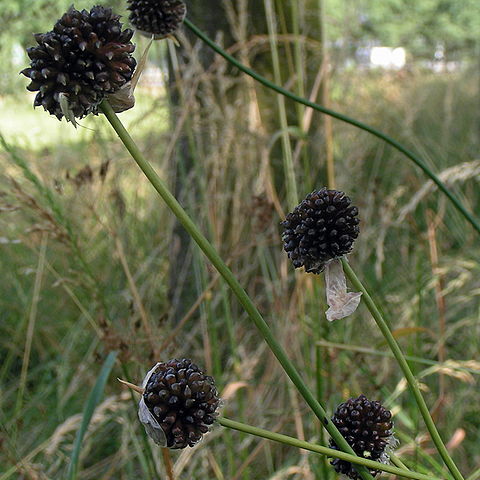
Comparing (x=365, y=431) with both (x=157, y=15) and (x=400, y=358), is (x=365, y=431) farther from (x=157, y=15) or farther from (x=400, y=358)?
(x=157, y=15)

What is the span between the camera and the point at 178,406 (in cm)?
48

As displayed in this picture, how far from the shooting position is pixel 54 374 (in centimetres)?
202

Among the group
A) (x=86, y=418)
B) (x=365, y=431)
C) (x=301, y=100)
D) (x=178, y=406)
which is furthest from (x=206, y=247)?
→ (x=86, y=418)

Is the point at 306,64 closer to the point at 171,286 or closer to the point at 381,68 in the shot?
the point at 171,286

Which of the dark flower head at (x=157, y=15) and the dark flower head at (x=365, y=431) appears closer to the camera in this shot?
the dark flower head at (x=365, y=431)

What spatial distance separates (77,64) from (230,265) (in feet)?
4.29

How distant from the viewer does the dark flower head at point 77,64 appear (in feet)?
1.54

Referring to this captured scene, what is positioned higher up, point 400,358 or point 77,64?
point 77,64

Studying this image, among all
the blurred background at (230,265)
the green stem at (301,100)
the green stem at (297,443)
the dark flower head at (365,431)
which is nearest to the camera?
the green stem at (297,443)

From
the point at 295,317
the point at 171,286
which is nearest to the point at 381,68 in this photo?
the point at 171,286

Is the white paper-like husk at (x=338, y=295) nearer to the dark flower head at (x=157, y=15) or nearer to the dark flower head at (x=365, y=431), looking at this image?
the dark flower head at (x=365, y=431)

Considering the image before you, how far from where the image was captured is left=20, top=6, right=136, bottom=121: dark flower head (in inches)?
18.5

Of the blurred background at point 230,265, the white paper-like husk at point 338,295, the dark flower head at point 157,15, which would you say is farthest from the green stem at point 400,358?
the blurred background at point 230,265

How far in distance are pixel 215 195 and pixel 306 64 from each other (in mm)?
613
